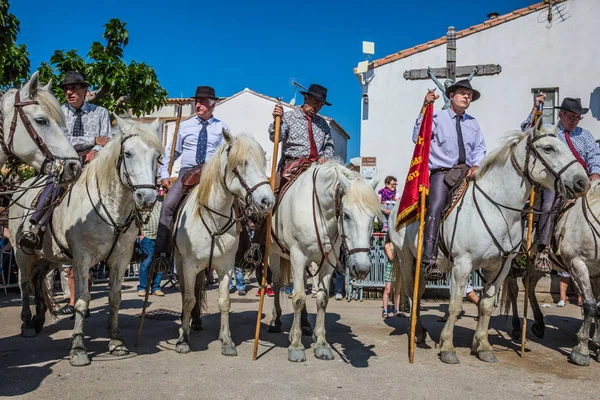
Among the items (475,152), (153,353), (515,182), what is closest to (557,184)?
(515,182)

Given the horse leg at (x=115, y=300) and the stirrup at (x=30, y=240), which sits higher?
the stirrup at (x=30, y=240)

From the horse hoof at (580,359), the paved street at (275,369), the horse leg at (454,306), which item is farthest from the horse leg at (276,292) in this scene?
the horse hoof at (580,359)

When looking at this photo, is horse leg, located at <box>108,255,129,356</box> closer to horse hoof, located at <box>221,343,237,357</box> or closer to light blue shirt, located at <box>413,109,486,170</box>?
horse hoof, located at <box>221,343,237,357</box>

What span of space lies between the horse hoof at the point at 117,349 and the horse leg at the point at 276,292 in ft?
7.02

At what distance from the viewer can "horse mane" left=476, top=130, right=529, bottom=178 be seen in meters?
5.75

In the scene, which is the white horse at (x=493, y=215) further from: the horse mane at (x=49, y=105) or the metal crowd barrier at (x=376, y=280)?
the metal crowd barrier at (x=376, y=280)

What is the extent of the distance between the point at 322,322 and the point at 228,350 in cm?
108

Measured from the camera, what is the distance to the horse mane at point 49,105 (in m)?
4.55

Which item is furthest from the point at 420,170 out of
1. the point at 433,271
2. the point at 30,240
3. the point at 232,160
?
the point at 30,240

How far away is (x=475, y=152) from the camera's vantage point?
6535mm

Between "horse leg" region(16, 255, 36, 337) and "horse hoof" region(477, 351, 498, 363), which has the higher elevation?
"horse leg" region(16, 255, 36, 337)

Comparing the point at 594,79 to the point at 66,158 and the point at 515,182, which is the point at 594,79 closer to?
the point at 515,182

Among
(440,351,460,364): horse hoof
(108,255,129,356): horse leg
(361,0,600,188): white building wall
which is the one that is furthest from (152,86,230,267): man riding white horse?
(361,0,600,188): white building wall

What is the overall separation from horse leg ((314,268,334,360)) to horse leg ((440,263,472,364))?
1246 millimetres
